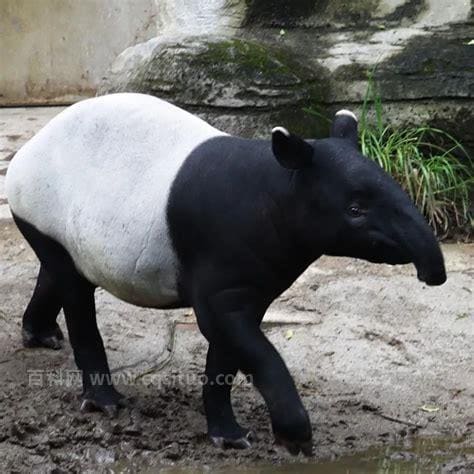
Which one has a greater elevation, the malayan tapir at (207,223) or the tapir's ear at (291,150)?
the tapir's ear at (291,150)

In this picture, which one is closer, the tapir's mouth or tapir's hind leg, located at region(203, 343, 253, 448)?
the tapir's mouth

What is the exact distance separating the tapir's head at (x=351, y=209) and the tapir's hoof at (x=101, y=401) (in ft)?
4.28

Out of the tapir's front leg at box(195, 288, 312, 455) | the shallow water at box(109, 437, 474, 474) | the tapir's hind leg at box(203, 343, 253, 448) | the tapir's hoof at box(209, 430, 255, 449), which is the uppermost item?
the tapir's front leg at box(195, 288, 312, 455)

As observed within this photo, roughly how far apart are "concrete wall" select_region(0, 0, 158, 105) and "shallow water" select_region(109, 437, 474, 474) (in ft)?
21.8

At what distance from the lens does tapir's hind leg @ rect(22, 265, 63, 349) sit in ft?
18.9

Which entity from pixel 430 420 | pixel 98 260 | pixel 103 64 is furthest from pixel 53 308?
pixel 103 64

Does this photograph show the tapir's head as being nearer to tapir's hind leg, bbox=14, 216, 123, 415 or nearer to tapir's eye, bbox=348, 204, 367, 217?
tapir's eye, bbox=348, 204, 367, 217

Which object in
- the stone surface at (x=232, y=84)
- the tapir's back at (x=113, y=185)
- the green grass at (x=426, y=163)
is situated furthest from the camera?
the stone surface at (x=232, y=84)

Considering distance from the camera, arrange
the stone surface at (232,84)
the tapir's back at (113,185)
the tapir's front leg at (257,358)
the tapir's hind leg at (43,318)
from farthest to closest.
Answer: the stone surface at (232,84) → the tapir's hind leg at (43,318) → the tapir's back at (113,185) → the tapir's front leg at (257,358)

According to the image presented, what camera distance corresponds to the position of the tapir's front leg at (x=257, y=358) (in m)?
4.48

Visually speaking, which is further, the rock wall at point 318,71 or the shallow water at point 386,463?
the rock wall at point 318,71

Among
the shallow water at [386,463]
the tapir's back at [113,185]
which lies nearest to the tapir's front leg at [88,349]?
the tapir's back at [113,185]

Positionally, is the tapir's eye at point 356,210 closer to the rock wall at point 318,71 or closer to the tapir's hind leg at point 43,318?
the tapir's hind leg at point 43,318

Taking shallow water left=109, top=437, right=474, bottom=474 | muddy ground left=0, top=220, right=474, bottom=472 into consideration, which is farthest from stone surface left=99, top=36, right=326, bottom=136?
shallow water left=109, top=437, right=474, bottom=474
